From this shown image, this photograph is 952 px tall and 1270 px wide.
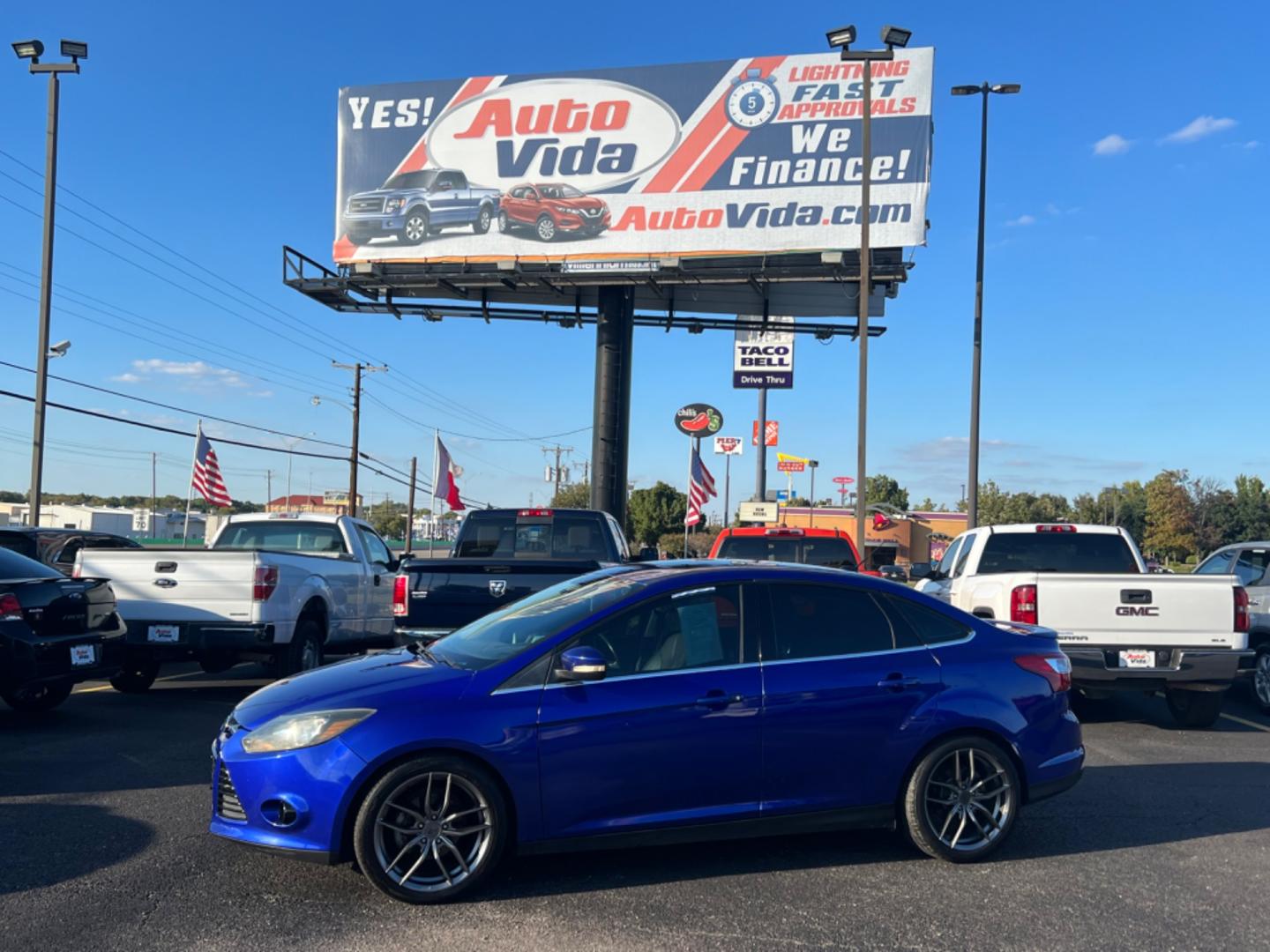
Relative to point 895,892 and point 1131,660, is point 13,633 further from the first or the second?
point 1131,660

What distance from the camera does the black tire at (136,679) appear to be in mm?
10984

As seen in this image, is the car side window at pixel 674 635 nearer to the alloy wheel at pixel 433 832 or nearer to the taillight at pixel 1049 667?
the alloy wheel at pixel 433 832

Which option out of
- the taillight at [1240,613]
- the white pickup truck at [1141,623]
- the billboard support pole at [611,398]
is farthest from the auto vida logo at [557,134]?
the taillight at [1240,613]

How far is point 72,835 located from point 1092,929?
5.13 metres

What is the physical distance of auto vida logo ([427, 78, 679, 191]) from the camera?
77.7ft

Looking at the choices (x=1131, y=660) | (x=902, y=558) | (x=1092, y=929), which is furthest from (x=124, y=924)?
(x=902, y=558)

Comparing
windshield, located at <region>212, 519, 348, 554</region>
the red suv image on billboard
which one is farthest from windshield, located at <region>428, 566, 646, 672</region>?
the red suv image on billboard

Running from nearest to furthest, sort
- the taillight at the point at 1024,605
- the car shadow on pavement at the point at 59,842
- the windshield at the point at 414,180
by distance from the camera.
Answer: the car shadow on pavement at the point at 59,842
the taillight at the point at 1024,605
the windshield at the point at 414,180

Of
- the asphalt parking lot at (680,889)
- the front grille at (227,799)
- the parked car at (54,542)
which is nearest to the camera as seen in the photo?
the asphalt parking lot at (680,889)

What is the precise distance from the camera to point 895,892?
4.98m

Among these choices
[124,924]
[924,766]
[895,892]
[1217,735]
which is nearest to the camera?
[124,924]

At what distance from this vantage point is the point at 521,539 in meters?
11.2

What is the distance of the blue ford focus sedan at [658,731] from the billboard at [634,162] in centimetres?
1713

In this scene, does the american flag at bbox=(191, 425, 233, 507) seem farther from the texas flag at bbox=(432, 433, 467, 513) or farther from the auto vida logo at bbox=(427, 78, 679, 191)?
the auto vida logo at bbox=(427, 78, 679, 191)
